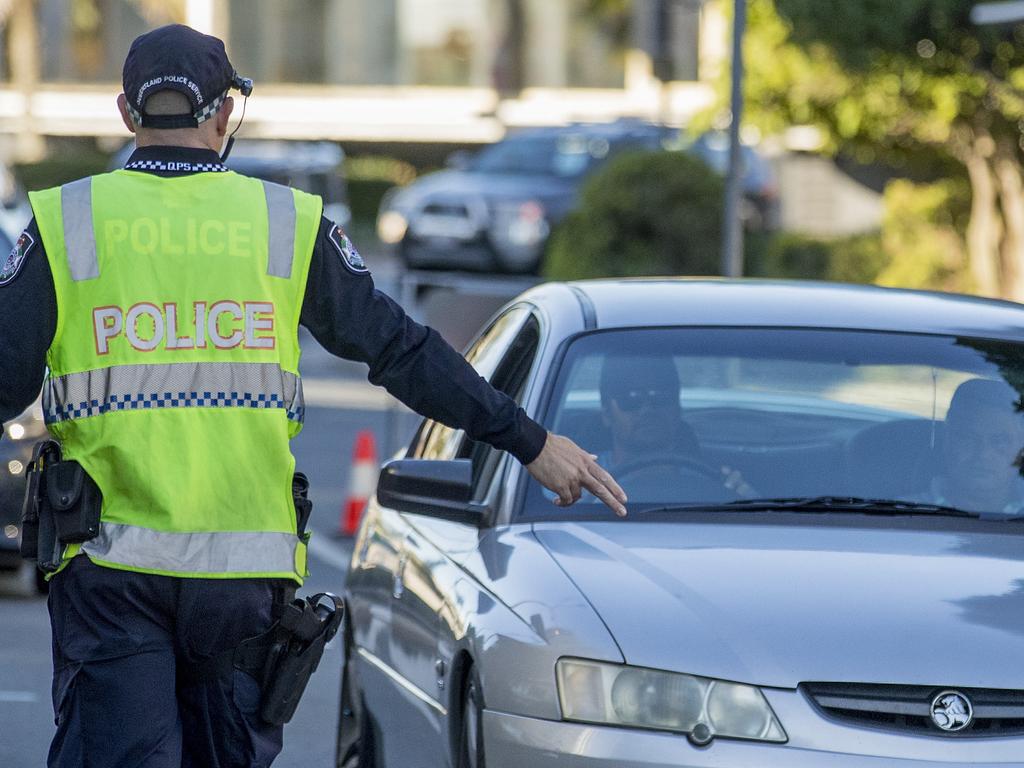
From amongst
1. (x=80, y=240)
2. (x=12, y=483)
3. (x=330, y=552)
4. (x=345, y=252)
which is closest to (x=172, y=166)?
(x=80, y=240)

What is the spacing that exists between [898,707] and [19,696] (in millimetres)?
4236

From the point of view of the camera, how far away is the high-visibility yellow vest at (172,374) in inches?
134

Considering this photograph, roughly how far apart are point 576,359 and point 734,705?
4.69ft

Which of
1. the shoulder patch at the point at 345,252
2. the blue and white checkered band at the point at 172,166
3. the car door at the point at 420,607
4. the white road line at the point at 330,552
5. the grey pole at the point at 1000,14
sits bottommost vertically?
the white road line at the point at 330,552

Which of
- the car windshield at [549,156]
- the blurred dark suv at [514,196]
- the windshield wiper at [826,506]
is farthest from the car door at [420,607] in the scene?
the car windshield at [549,156]

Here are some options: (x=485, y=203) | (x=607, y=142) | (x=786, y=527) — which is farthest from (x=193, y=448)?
(x=607, y=142)

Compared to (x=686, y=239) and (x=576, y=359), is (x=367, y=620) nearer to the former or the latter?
(x=576, y=359)

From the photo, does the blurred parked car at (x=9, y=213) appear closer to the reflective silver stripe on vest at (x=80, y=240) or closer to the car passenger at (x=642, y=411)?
the car passenger at (x=642, y=411)

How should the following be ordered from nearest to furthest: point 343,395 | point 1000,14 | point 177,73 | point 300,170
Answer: point 177,73
point 1000,14
point 343,395
point 300,170

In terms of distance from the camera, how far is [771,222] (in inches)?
909

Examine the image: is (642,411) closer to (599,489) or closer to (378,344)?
(599,489)

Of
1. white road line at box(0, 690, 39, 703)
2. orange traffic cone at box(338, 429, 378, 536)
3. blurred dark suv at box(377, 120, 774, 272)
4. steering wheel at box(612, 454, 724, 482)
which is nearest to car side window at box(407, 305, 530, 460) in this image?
steering wheel at box(612, 454, 724, 482)

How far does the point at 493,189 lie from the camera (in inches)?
872

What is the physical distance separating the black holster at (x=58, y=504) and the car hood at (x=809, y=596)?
0.99 meters
